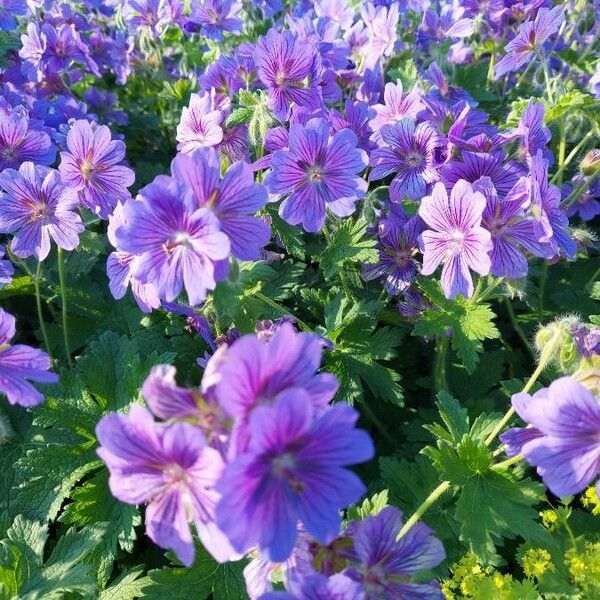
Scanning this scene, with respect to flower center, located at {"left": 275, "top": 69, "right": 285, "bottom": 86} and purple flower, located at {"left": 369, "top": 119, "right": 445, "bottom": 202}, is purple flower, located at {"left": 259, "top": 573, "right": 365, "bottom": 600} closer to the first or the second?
purple flower, located at {"left": 369, "top": 119, "right": 445, "bottom": 202}

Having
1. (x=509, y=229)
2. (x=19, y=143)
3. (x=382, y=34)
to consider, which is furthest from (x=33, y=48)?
(x=509, y=229)

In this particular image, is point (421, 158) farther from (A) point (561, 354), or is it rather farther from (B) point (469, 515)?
(B) point (469, 515)

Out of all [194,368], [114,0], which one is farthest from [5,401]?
[114,0]

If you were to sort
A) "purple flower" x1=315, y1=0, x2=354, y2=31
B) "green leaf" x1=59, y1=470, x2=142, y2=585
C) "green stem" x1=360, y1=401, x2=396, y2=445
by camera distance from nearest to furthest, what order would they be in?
"green leaf" x1=59, y1=470, x2=142, y2=585, "green stem" x1=360, y1=401, x2=396, y2=445, "purple flower" x1=315, y1=0, x2=354, y2=31

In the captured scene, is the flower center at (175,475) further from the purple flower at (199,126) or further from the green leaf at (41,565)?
the purple flower at (199,126)

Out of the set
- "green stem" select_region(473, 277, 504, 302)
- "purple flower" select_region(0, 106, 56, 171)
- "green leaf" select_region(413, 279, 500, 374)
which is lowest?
"purple flower" select_region(0, 106, 56, 171)

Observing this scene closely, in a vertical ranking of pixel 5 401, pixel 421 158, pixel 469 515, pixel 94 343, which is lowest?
pixel 5 401

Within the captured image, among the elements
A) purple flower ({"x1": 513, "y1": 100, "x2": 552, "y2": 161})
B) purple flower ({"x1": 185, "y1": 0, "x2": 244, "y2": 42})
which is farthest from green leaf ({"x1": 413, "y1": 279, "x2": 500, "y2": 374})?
purple flower ({"x1": 185, "y1": 0, "x2": 244, "y2": 42})

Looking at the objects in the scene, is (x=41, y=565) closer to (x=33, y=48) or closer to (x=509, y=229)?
(x=509, y=229)

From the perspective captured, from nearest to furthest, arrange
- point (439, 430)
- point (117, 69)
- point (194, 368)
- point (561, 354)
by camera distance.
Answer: point (561, 354), point (439, 430), point (194, 368), point (117, 69)
